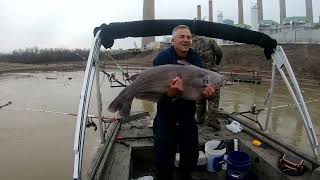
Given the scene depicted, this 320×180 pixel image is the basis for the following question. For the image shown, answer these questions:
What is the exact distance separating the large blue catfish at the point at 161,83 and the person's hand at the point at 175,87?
9 cm

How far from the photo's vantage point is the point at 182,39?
4465 mm

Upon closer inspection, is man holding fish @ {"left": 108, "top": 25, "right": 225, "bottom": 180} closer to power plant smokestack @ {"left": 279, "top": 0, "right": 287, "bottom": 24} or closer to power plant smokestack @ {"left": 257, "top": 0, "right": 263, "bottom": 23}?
power plant smokestack @ {"left": 279, "top": 0, "right": 287, "bottom": 24}

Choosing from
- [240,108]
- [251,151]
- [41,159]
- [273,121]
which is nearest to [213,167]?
[251,151]

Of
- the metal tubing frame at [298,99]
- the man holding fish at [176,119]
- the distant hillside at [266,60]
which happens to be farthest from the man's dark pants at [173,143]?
the distant hillside at [266,60]

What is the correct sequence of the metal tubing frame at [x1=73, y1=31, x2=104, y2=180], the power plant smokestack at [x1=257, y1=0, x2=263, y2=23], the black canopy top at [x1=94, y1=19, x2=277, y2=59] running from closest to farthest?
the metal tubing frame at [x1=73, y1=31, x2=104, y2=180], the black canopy top at [x1=94, y1=19, x2=277, y2=59], the power plant smokestack at [x1=257, y1=0, x2=263, y2=23]

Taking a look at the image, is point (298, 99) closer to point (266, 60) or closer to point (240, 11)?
point (266, 60)

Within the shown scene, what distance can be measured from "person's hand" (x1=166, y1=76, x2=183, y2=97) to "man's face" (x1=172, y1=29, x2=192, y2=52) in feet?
1.43

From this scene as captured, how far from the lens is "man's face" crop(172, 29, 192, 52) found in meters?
4.45

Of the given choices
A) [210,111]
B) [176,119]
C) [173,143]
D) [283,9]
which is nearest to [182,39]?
[176,119]

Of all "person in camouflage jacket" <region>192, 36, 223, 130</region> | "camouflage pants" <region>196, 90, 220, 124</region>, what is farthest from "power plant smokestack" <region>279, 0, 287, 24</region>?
"camouflage pants" <region>196, 90, 220, 124</region>

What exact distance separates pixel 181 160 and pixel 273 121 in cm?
1190

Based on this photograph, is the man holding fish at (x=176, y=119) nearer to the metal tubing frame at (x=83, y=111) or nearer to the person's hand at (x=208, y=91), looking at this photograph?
the person's hand at (x=208, y=91)

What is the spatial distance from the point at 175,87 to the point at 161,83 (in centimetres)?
25

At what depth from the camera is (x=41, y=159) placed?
11391mm
